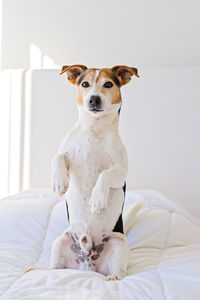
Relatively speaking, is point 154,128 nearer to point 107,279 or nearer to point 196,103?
point 196,103

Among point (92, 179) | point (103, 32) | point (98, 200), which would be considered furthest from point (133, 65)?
point (98, 200)

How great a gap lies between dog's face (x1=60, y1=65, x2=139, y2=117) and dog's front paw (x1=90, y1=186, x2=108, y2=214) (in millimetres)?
248

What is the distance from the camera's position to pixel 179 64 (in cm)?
232

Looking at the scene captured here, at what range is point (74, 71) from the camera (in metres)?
1.30

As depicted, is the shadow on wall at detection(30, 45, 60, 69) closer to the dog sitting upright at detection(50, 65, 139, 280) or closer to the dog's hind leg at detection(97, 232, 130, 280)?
the dog sitting upright at detection(50, 65, 139, 280)

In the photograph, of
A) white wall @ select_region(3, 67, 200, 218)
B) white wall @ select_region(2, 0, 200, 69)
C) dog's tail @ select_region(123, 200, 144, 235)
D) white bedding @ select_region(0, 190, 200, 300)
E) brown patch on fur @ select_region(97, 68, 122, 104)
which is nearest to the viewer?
white bedding @ select_region(0, 190, 200, 300)

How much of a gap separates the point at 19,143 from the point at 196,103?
1.12 m

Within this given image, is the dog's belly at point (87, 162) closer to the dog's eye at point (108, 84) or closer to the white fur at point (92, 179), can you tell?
the white fur at point (92, 179)

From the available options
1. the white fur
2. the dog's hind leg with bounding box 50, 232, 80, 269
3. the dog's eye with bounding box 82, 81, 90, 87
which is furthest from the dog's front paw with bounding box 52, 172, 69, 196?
the dog's eye with bounding box 82, 81, 90, 87

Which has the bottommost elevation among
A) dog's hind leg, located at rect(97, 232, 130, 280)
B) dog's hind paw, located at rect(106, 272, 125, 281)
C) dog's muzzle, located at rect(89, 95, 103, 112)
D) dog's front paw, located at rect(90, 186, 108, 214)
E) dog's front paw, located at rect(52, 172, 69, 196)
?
dog's hind paw, located at rect(106, 272, 125, 281)

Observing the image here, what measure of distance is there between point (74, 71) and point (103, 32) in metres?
1.25

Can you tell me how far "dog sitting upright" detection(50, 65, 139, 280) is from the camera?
46.4 inches

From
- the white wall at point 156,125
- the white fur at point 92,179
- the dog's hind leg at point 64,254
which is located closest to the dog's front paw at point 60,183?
the white fur at point 92,179

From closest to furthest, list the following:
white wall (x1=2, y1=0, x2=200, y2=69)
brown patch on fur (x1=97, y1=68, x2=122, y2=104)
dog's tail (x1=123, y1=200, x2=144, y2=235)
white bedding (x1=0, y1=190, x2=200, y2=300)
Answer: white bedding (x1=0, y1=190, x2=200, y2=300), brown patch on fur (x1=97, y1=68, x2=122, y2=104), dog's tail (x1=123, y1=200, x2=144, y2=235), white wall (x1=2, y1=0, x2=200, y2=69)
